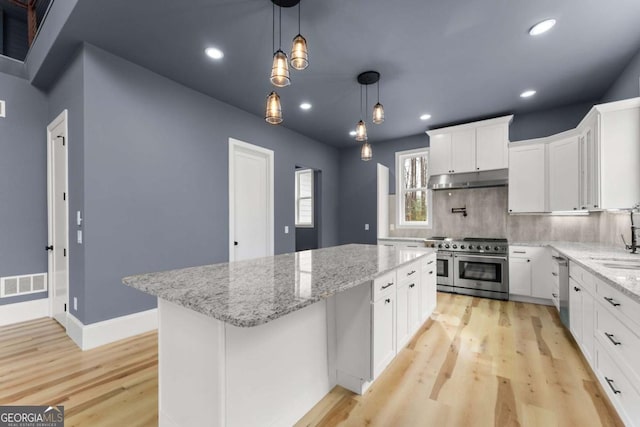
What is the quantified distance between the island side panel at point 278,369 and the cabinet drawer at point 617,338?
1652 mm

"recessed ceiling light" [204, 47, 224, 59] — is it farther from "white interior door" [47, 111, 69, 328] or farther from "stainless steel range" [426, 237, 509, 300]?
"stainless steel range" [426, 237, 509, 300]

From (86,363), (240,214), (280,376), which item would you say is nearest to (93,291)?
(86,363)

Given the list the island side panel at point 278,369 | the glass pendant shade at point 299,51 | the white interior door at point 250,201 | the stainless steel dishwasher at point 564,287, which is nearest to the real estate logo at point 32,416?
the island side panel at point 278,369

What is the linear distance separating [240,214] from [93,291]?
74.9 inches

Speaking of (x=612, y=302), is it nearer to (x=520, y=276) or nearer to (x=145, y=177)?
(x=520, y=276)

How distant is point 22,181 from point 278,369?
12.5 feet

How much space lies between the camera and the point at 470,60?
2.85 meters

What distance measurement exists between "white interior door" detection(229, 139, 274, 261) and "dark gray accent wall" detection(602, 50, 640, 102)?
14.0 ft

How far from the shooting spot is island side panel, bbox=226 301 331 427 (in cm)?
129

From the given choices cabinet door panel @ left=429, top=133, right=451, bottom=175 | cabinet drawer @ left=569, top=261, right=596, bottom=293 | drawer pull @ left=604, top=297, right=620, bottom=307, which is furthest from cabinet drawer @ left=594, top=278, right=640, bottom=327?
cabinet door panel @ left=429, top=133, right=451, bottom=175

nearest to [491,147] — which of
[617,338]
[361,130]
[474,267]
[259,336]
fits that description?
[474,267]

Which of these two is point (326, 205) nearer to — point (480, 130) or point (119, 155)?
point (480, 130)

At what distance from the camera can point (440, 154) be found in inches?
185

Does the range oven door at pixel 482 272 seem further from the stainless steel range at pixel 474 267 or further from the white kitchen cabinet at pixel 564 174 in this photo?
the white kitchen cabinet at pixel 564 174
